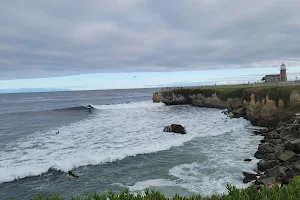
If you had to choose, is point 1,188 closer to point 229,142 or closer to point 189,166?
point 189,166

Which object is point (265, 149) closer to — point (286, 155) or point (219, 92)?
point (286, 155)

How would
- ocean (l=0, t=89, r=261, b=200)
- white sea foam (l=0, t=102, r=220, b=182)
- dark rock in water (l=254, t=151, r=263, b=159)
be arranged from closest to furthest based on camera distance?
ocean (l=0, t=89, r=261, b=200)
white sea foam (l=0, t=102, r=220, b=182)
dark rock in water (l=254, t=151, r=263, b=159)

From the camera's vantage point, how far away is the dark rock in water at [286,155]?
51.4ft

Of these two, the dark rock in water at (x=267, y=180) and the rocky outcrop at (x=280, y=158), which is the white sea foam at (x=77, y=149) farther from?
the dark rock in water at (x=267, y=180)

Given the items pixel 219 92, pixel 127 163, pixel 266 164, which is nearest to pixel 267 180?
pixel 266 164

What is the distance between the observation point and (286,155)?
16.0 m

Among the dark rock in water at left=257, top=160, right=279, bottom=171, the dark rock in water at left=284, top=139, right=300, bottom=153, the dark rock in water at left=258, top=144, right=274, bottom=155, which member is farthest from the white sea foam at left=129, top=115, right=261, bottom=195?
the dark rock in water at left=284, top=139, right=300, bottom=153

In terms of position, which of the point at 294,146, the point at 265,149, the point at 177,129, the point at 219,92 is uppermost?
the point at 219,92

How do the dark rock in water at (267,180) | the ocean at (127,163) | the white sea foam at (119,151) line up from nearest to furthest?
the dark rock in water at (267,180) < the ocean at (127,163) < the white sea foam at (119,151)

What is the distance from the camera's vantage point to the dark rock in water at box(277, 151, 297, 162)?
617 inches

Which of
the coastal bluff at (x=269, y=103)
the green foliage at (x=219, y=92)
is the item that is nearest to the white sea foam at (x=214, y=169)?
the coastal bluff at (x=269, y=103)

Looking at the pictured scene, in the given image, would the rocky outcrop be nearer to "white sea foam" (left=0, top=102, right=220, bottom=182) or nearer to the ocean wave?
the ocean wave

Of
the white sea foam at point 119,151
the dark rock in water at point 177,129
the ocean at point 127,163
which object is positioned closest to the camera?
the ocean at point 127,163

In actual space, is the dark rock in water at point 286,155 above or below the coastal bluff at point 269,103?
below
